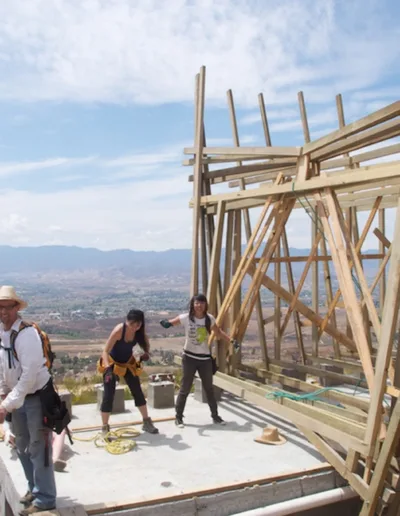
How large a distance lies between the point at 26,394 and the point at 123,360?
2.46 metres

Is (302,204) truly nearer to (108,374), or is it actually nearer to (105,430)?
(108,374)

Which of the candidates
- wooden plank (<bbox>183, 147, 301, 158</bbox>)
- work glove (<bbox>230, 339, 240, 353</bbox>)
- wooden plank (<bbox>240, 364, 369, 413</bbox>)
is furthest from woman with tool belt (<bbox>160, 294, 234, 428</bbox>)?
wooden plank (<bbox>183, 147, 301, 158</bbox>)

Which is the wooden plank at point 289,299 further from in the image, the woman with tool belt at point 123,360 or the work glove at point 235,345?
the woman with tool belt at point 123,360

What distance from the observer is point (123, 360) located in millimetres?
6977

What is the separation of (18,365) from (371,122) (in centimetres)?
444

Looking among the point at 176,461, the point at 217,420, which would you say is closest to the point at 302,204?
the point at 217,420

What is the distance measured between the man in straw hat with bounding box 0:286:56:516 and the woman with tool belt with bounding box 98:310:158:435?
2053 mm

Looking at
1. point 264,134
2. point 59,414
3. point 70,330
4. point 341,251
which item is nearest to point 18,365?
point 59,414

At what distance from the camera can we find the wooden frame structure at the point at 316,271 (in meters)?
5.52

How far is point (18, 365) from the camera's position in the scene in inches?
184

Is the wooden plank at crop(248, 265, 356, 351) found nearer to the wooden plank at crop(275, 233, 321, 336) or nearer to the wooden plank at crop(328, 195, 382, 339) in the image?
the wooden plank at crop(275, 233, 321, 336)

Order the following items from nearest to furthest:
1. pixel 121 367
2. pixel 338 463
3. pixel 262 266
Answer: pixel 338 463 < pixel 121 367 < pixel 262 266

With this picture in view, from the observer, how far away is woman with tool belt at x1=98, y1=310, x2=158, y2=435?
685 cm

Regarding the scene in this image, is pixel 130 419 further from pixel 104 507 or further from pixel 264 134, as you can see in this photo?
pixel 264 134
